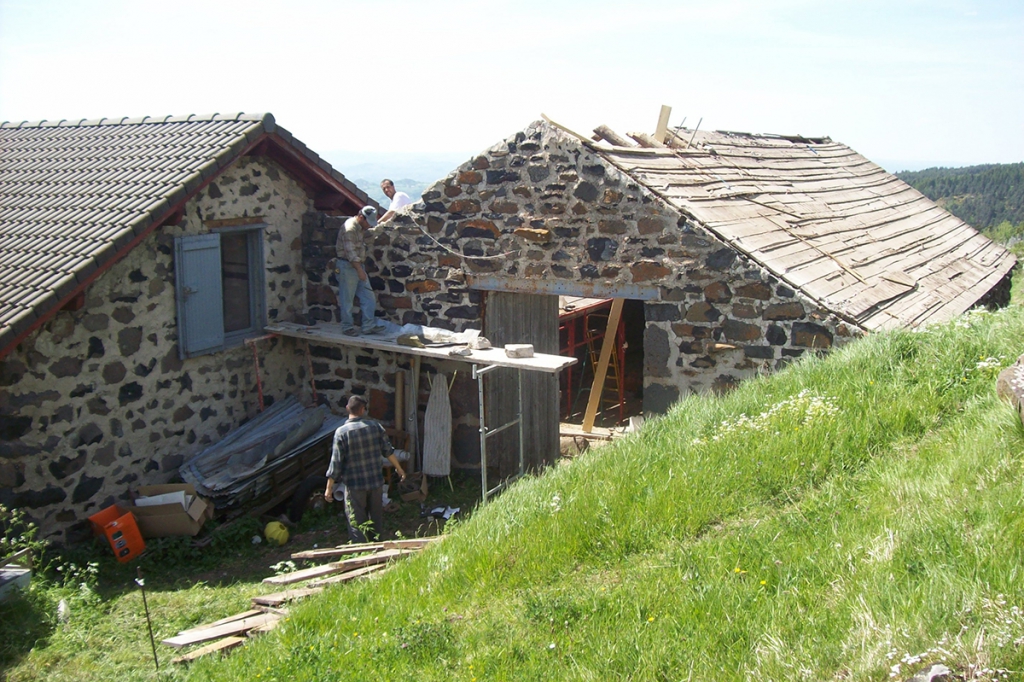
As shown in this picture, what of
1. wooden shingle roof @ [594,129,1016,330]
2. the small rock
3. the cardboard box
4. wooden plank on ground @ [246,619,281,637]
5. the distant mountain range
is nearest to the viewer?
the small rock

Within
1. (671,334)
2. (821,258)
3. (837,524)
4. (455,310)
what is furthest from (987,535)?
(455,310)

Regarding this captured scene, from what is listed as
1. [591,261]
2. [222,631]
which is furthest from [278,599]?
[591,261]

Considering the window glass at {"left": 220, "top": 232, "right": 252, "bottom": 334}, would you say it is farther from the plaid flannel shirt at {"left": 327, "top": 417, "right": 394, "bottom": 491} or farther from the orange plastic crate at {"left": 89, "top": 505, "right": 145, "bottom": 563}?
the plaid flannel shirt at {"left": 327, "top": 417, "right": 394, "bottom": 491}

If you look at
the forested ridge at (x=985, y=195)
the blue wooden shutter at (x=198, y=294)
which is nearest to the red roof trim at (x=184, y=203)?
the blue wooden shutter at (x=198, y=294)

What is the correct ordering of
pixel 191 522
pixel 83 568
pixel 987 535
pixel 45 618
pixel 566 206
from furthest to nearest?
pixel 566 206 < pixel 191 522 < pixel 83 568 < pixel 45 618 < pixel 987 535

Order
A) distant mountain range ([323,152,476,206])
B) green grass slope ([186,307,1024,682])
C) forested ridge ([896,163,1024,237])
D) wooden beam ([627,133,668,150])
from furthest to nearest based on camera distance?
forested ridge ([896,163,1024,237]) → distant mountain range ([323,152,476,206]) → wooden beam ([627,133,668,150]) → green grass slope ([186,307,1024,682])

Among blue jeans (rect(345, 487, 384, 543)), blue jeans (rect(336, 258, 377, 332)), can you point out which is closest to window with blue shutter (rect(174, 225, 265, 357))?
blue jeans (rect(336, 258, 377, 332))

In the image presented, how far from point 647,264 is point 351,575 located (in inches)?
188

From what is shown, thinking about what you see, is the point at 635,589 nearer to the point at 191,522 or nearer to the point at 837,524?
the point at 837,524

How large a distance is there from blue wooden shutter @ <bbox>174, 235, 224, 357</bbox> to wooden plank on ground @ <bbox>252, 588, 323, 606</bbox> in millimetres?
4344

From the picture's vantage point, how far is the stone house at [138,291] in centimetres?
836

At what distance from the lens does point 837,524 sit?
4648mm

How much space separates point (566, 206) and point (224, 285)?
4.24 meters

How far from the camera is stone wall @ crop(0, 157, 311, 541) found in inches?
328
